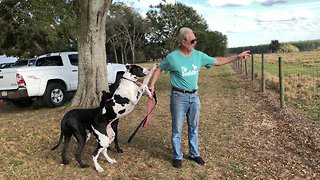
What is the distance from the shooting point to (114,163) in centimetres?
571

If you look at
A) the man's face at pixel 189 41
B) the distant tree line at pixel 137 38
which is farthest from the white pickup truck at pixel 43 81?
the distant tree line at pixel 137 38

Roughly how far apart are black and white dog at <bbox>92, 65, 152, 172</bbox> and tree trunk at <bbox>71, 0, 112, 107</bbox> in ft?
15.2

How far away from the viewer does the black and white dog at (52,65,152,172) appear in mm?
5172

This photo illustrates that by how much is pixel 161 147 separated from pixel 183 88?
64.1 inches

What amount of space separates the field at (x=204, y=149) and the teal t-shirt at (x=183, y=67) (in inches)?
47.6

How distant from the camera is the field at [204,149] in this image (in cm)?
530

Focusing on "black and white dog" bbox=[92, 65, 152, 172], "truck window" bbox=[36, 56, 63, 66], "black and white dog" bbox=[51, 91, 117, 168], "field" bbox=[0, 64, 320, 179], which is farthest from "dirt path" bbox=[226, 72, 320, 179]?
"truck window" bbox=[36, 56, 63, 66]

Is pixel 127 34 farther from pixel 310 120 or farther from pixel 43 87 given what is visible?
pixel 310 120

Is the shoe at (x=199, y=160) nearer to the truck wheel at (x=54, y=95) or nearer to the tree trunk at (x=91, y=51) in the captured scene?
the tree trunk at (x=91, y=51)

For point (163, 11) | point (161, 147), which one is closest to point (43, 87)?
point (161, 147)

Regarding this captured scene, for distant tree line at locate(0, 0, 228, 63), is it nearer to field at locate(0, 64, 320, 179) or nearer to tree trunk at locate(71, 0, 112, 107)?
tree trunk at locate(71, 0, 112, 107)

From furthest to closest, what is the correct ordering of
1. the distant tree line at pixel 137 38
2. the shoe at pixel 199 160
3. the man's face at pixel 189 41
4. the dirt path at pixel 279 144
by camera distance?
the distant tree line at pixel 137 38 → the shoe at pixel 199 160 → the dirt path at pixel 279 144 → the man's face at pixel 189 41

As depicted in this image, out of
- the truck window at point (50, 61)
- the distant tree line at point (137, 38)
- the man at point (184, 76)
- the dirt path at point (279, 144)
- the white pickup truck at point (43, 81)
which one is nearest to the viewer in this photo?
the man at point (184, 76)

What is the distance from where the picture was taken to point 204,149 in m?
6.29
